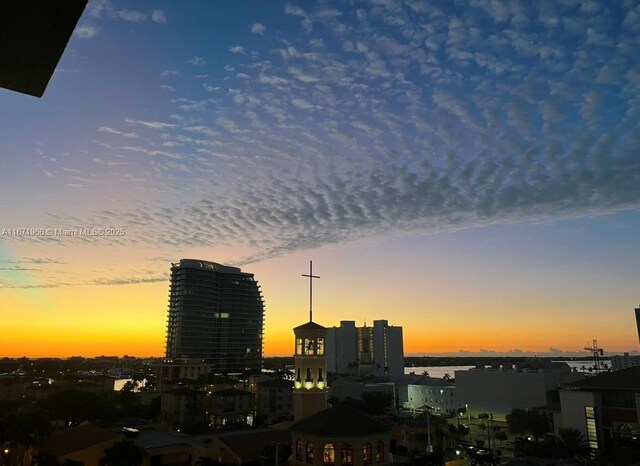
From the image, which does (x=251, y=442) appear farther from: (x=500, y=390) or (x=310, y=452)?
(x=500, y=390)

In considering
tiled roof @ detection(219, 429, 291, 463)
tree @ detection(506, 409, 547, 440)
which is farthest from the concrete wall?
tiled roof @ detection(219, 429, 291, 463)

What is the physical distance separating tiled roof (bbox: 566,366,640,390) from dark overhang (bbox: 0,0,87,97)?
84970 mm

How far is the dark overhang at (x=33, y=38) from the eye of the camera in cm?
429

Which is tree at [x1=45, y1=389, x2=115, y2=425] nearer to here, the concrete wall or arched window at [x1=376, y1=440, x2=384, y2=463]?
arched window at [x1=376, y1=440, x2=384, y2=463]

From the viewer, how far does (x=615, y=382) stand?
74000 millimetres

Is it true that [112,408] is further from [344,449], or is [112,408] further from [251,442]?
[344,449]

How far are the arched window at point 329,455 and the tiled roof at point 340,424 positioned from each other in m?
1.15

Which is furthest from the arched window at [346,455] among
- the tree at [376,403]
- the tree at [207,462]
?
the tree at [376,403]

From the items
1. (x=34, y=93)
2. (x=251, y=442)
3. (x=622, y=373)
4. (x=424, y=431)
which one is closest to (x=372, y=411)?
(x=424, y=431)

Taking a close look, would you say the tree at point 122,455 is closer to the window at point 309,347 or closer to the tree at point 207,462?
the tree at point 207,462

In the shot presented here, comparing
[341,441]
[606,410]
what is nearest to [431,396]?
[606,410]

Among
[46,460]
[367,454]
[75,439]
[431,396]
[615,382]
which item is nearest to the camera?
[367,454]

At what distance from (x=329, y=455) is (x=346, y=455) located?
1513mm

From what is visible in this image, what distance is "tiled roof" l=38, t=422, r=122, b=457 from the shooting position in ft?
179
